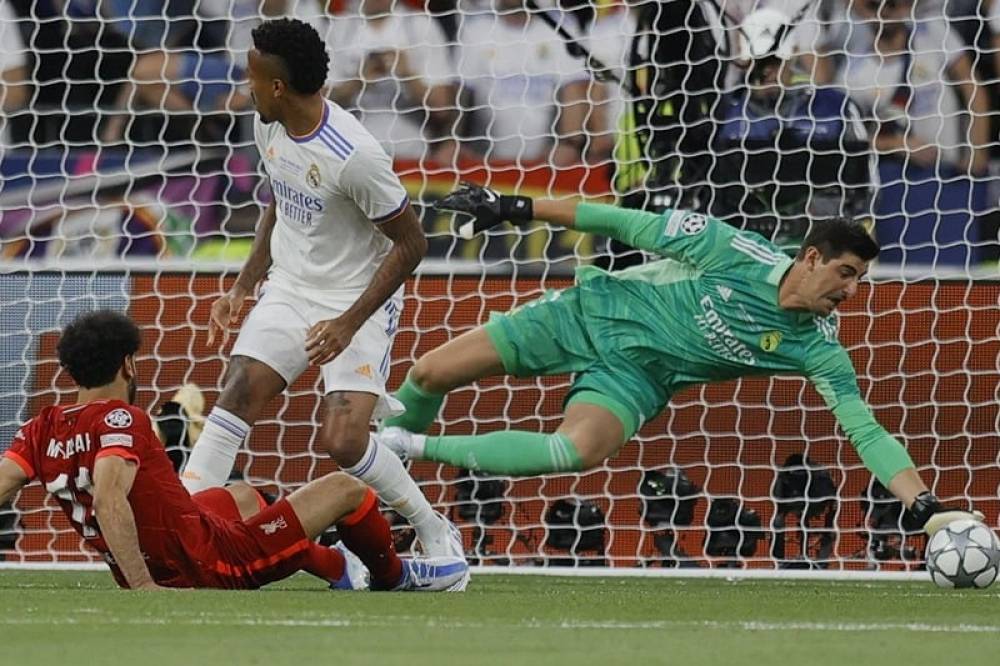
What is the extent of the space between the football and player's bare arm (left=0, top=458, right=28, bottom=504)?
9.42ft

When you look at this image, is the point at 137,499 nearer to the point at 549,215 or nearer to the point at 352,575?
the point at 352,575

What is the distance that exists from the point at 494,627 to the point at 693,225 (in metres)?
2.82

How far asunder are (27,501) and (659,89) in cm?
325

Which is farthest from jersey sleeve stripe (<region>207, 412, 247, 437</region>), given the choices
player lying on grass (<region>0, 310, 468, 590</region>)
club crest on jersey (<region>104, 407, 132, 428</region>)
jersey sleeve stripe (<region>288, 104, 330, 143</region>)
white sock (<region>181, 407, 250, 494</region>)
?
club crest on jersey (<region>104, 407, 132, 428</region>)

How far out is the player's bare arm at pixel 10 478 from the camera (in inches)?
211

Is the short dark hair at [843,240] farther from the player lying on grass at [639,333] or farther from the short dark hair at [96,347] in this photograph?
the short dark hair at [96,347]

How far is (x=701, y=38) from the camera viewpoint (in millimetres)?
8750

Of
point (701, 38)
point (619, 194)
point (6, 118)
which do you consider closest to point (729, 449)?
point (619, 194)

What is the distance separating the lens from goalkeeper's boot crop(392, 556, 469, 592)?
6.20 meters

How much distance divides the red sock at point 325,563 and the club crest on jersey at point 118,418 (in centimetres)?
77

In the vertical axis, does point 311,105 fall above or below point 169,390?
above

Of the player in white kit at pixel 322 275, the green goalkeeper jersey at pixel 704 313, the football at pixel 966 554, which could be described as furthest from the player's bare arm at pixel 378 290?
the football at pixel 966 554

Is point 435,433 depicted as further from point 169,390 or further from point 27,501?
point 27,501

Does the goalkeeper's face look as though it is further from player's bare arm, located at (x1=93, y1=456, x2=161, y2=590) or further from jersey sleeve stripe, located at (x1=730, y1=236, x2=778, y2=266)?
player's bare arm, located at (x1=93, y1=456, x2=161, y2=590)
